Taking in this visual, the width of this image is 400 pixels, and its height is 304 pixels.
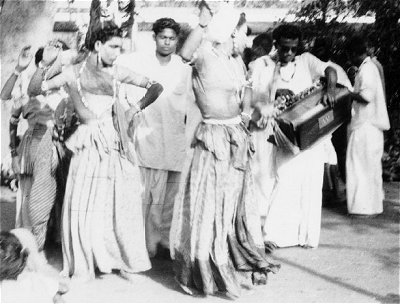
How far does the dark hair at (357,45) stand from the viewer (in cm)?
667

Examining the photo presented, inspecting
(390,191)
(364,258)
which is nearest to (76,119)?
(364,258)

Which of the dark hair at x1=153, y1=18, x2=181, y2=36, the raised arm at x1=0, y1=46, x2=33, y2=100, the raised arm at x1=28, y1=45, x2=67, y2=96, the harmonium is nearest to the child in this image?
the raised arm at x1=28, y1=45, x2=67, y2=96

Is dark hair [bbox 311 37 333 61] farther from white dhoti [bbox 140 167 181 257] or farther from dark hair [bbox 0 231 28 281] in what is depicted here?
dark hair [bbox 0 231 28 281]

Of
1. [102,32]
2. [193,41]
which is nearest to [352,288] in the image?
[193,41]

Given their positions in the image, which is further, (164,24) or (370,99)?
(370,99)

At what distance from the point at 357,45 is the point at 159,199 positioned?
7.49 feet

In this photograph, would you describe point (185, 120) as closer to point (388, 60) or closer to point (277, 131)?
point (277, 131)

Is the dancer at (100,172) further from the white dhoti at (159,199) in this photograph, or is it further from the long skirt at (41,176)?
the white dhoti at (159,199)

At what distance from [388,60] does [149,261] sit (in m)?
3.23

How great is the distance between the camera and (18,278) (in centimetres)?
362

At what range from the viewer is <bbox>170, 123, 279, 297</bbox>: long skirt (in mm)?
4691

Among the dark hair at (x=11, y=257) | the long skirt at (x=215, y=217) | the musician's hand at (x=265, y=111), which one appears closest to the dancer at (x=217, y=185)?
the long skirt at (x=215, y=217)

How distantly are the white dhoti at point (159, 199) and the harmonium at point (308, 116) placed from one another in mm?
843

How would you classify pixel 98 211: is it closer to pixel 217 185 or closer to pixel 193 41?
pixel 217 185
